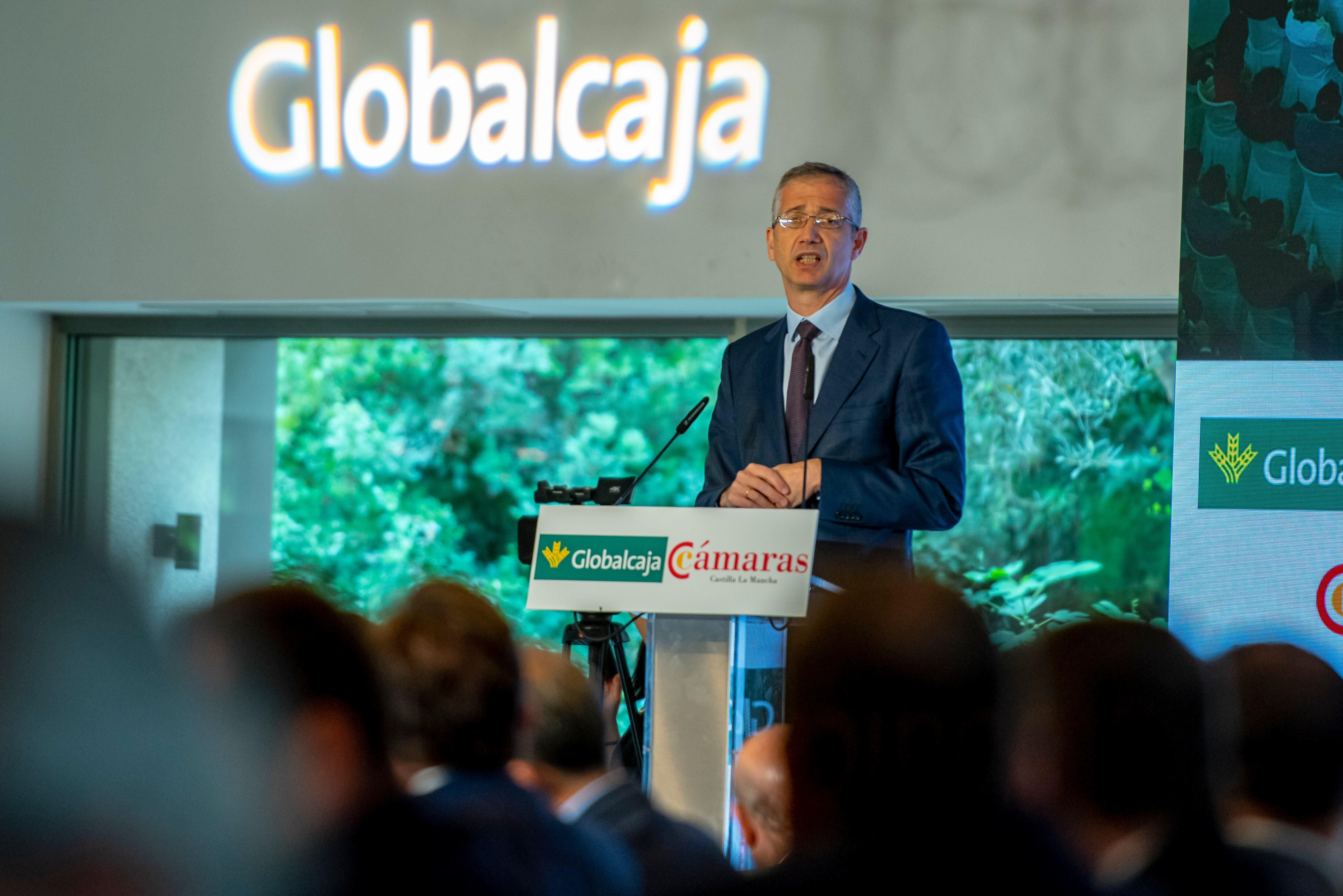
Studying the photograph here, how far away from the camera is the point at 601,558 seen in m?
2.52

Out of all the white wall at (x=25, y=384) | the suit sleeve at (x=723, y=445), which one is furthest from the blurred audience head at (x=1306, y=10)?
the white wall at (x=25, y=384)

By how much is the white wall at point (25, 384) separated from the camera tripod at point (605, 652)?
3.20m

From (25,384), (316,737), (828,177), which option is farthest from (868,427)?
(25,384)

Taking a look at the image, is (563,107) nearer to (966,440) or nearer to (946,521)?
(966,440)

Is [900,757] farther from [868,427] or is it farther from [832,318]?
[832,318]

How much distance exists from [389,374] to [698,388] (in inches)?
50.8

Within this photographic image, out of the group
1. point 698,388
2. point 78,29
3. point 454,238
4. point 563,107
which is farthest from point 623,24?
point 78,29

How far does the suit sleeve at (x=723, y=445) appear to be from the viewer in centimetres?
312

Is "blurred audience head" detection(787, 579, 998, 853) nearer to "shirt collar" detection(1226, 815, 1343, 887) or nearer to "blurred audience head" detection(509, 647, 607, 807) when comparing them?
"shirt collar" detection(1226, 815, 1343, 887)

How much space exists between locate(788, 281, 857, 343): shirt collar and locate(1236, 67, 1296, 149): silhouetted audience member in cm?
138

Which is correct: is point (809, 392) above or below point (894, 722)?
above

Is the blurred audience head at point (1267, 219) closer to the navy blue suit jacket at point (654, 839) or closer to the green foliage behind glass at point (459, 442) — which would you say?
the green foliage behind glass at point (459, 442)

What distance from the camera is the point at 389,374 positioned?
542 centimetres

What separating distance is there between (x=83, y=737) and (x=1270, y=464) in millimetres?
3385
